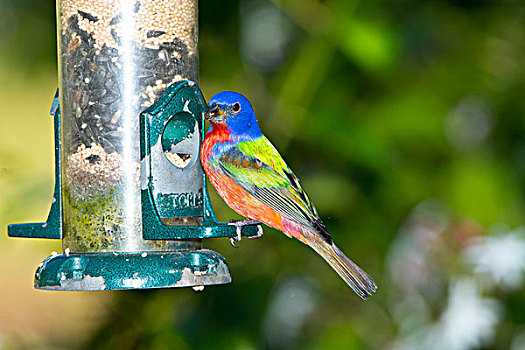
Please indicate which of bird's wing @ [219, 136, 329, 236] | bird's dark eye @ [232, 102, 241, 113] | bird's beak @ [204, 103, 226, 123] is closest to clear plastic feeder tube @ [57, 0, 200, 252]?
bird's beak @ [204, 103, 226, 123]

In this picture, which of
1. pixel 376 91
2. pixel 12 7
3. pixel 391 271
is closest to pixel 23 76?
pixel 12 7

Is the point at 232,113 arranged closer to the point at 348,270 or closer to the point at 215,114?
the point at 215,114

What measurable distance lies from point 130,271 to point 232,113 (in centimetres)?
110

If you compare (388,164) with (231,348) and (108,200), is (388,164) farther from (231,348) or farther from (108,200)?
(108,200)

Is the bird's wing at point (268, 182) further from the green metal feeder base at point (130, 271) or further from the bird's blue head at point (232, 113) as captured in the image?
the green metal feeder base at point (130, 271)

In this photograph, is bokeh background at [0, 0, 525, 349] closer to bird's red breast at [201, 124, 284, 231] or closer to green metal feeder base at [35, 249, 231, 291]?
bird's red breast at [201, 124, 284, 231]

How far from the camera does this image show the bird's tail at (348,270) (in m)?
4.62

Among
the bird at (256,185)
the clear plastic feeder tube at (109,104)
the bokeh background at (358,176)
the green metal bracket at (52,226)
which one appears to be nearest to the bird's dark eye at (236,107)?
the bird at (256,185)

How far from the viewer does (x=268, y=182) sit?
15.7 ft

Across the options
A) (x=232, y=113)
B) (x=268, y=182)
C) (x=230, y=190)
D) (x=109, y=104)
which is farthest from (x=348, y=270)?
(x=109, y=104)

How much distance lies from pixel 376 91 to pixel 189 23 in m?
1.73

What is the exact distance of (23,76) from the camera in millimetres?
6039

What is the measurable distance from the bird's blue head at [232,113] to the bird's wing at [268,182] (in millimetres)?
91

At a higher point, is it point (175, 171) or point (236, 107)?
point (236, 107)
